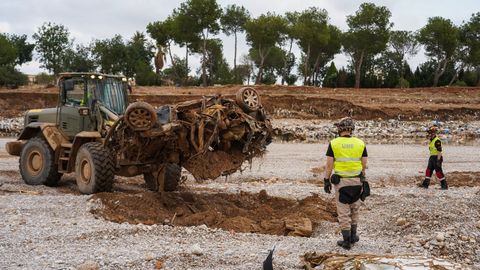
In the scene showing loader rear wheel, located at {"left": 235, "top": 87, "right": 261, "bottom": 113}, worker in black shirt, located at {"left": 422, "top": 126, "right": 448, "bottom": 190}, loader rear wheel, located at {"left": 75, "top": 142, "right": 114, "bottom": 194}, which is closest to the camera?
loader rear wheel, located at {"left": 235, "top": 87, "right": 261, "bottom": 113}

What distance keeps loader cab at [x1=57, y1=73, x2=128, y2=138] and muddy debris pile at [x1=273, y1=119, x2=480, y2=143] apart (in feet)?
60.1

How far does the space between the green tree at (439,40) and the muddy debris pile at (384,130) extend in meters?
18.3

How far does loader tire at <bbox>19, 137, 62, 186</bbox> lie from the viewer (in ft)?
46.5

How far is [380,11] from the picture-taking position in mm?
53438

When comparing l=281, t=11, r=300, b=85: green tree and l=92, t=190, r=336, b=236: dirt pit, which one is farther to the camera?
l=281, t=11, r=300, b=85: green tree

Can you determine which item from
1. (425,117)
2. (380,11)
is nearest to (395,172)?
(425,117)

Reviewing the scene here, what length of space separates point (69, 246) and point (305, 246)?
3.15 m

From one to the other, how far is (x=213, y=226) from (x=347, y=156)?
269 cm

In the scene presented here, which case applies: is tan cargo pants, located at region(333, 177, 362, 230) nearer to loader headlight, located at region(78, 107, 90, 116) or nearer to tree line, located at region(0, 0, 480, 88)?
loader headlight, located at region(78, 107, 90, 116)

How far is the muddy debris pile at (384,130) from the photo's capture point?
34125 mm

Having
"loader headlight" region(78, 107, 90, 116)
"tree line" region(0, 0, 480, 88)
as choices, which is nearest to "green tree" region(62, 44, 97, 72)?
"tree line" region(0, 0, 480, 88)

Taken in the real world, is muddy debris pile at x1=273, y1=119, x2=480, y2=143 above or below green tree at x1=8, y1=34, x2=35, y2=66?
below

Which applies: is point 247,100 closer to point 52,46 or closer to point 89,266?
point 89,266

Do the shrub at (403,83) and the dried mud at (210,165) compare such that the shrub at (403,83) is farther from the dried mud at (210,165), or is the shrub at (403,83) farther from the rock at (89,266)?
the rock at (89,266)
